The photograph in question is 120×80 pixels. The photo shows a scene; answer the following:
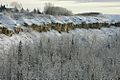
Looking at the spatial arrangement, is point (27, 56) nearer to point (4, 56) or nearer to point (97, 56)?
point (4, 56)

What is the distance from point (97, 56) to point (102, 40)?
135ft

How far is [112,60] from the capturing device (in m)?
130

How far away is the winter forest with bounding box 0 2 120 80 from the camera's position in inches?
3967

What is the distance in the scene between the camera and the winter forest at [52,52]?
331 ft

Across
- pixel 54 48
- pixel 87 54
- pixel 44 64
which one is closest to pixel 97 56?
pixel 87 54

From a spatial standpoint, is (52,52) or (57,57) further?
(52,52)

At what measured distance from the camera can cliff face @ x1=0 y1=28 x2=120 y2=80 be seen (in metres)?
99.9

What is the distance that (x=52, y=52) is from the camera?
137875 mm

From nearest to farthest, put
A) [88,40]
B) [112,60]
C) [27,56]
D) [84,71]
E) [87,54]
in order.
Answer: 1. [84,71]
2. [27,56]
3. [112,60]
4. [87,54]
5. [88,40]

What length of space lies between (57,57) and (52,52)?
10722 mm

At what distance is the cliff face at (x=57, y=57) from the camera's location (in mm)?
99938

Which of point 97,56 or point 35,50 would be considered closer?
point 35,50

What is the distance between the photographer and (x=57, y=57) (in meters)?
128

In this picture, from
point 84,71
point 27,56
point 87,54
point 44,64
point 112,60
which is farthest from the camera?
point 87,54
